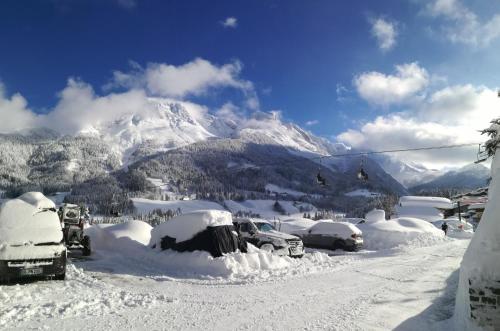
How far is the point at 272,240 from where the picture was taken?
16734 mm

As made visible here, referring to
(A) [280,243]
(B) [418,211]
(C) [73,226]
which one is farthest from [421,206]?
(C) [73,226]

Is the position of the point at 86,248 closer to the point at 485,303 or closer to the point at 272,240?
the point at 272,240

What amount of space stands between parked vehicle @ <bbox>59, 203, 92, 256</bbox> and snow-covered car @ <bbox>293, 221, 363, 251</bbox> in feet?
38.4

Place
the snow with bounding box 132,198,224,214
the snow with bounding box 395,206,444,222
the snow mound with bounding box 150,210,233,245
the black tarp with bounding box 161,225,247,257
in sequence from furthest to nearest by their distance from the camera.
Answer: the snow with bounding box 132,198,224,214 < the snow with bounding box 395,206,444,222 < the snow mound with bounding box 150,210,233,245 < the black tarp with bounding box 161,225,247,257

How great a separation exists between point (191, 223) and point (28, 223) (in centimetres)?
513

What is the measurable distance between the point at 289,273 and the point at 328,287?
2.12m

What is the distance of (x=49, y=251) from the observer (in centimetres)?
1057

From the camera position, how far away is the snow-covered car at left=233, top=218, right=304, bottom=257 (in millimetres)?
16484

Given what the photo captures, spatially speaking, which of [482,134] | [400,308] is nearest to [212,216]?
[400,308]

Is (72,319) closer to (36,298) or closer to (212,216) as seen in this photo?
(36,298)

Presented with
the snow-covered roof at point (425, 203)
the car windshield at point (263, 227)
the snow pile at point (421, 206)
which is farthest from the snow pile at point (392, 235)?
the snow-covered roof at point (425, 203)

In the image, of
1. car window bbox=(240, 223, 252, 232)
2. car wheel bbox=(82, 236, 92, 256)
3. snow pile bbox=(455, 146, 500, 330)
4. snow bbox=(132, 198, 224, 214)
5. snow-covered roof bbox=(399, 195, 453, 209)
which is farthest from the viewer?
snow bbox=(132, 198, 224, 214)

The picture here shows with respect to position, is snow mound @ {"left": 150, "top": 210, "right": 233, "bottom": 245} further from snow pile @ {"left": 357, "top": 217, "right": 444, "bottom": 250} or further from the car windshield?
snow pile @ {"left": 357, "top": 217, "right": 444, "bottom": 250}

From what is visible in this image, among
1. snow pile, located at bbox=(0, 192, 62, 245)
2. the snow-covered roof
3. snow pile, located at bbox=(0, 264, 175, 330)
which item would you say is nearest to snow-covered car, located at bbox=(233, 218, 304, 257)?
snow pile, located at bbox=(0, 192, 62, 245)
